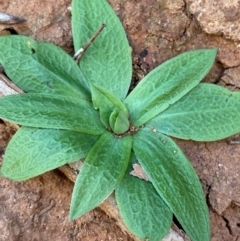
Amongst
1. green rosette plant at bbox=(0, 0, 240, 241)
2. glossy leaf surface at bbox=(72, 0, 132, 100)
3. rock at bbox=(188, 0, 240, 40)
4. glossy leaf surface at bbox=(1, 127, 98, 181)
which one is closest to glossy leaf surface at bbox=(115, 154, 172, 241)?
green rosette plant at bbox=(0, 0, 240, 241)

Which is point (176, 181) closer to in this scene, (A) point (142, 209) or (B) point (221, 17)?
(A) point (142, 209)

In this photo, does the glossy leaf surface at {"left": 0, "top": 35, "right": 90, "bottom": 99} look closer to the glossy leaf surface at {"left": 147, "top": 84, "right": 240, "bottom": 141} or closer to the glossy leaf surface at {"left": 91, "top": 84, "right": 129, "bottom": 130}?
the glossy leaf surface at {"left": 91, "top": 84, "right": 129, "bottom": 130}

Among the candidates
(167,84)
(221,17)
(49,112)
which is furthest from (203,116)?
(49,112)

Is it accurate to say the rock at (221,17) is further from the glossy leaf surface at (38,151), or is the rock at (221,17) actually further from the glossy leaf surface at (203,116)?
the glossy leaf surface at (38,151)

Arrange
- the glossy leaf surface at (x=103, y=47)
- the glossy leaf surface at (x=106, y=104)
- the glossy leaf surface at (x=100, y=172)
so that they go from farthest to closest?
1. the glossy leaf surface at (x=103, y=47)
2. the glossy leaf surface at (x=106, y=104)
3. the glossy leaf surface at (x=100, y=172)

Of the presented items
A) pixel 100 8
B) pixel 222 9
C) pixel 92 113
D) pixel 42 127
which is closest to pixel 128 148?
pixel 92 113

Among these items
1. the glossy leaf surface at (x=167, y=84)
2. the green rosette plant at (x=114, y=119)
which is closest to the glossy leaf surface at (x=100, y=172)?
the green rosette plant at (x=114, y=119)
